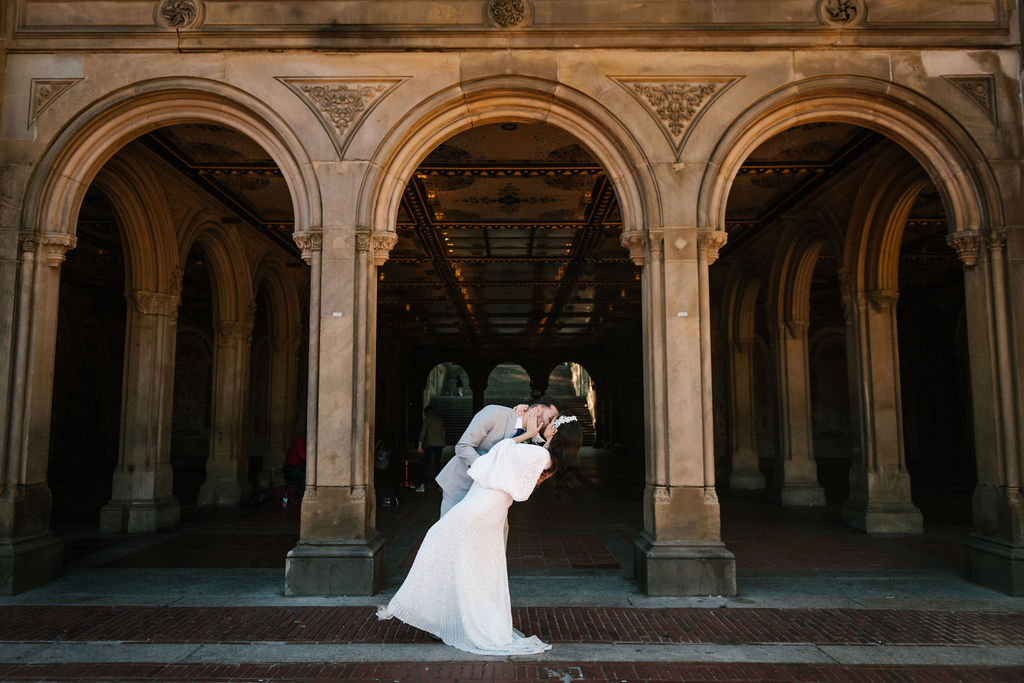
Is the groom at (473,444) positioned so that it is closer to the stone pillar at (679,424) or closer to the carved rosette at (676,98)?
the stone pillar at (679,424)

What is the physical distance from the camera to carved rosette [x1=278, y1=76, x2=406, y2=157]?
7133 millimetres

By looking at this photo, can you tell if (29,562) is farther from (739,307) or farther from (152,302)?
(739,307)

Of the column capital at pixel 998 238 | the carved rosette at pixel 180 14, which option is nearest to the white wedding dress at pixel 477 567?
the column capital at pixel 998 238

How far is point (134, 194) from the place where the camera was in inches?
376


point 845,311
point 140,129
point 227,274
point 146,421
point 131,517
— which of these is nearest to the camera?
point 140,129

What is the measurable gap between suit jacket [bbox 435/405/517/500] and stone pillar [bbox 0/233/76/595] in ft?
15.0

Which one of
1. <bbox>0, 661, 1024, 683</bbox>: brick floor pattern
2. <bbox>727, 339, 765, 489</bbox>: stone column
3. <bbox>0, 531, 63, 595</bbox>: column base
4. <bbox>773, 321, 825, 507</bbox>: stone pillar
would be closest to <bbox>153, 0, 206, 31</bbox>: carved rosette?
<bbox>0, 531, 63, 595</bbox>: column base

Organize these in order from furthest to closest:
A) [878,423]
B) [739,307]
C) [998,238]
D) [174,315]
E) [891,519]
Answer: [739,307] < [174,315] < [878,423] < [891,519] < [998,238]

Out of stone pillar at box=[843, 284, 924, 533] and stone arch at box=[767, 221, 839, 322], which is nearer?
stone pillar at box=[843, 284, 924, 533]

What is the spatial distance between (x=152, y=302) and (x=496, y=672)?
27.3 ft

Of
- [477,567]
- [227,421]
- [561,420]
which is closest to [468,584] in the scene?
[477,567]

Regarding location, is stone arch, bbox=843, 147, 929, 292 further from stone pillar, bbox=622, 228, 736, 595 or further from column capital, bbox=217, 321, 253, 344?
column capital, bbox=217, 321, 253, 344

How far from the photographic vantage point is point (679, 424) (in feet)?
22.3

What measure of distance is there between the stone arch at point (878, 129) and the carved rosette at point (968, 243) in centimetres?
9
